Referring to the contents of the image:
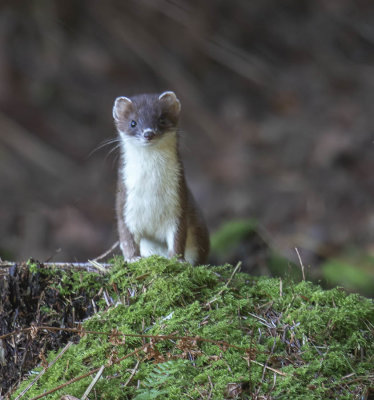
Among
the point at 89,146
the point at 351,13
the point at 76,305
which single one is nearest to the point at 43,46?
the point at 89,146

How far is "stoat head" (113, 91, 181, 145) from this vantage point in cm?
582

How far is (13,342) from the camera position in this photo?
→ 14.5 feet

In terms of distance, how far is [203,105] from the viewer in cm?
1536

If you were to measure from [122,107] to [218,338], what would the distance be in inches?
110

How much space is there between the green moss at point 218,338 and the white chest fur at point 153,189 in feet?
3.74

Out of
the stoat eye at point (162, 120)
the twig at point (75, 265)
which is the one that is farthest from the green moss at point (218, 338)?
the stoat eye at point (162, 120)

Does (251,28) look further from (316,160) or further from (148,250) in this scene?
(148,250)

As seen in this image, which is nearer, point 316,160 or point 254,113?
point 316,160

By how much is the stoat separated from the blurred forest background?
611 cm

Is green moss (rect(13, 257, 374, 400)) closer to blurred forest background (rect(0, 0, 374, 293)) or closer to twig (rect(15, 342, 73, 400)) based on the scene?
twig (rect(15, 342, 73, 400))

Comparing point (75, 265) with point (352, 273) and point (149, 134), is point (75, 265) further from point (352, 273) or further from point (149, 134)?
point (352, 273)

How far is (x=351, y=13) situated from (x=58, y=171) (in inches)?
319

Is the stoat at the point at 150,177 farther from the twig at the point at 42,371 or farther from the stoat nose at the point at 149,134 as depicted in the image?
the twig at the point at 42,371

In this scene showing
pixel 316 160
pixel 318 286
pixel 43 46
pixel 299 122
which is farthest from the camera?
pixel 43 46
